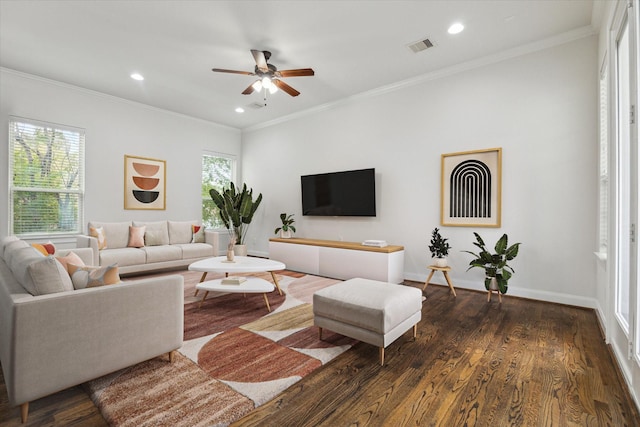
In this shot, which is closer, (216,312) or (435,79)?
(216,312)

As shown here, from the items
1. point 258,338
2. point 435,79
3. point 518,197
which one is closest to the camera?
point 258,338

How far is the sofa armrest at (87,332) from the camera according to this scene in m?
1.49

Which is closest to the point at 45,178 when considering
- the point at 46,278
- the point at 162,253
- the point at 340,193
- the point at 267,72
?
the point at 162,253

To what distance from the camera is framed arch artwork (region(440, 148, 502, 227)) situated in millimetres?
3871

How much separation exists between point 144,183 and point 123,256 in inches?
68.2

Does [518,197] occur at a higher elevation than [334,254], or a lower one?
higher

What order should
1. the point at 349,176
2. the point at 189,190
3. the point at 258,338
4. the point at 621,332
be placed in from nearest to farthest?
the point at 621,332 < the point at 258,338 < the point at 349,176 < the point at 189,190

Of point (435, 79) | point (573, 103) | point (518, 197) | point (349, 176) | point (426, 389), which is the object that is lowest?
point (426, 389)

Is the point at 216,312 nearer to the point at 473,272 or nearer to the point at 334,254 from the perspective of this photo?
the point at 334,254

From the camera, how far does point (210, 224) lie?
6.88m

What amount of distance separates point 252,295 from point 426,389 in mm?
2451

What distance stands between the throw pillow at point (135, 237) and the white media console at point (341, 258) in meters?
2.16

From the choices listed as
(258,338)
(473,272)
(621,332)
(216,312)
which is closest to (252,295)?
(216,312)

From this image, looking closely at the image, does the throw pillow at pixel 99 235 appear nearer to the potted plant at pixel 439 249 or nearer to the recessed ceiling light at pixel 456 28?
the potted plant at pixel 439 249
